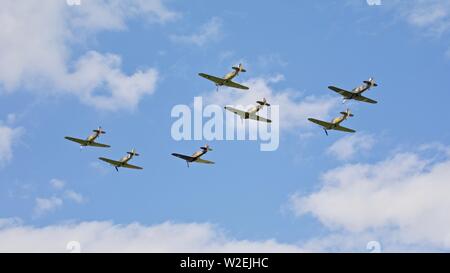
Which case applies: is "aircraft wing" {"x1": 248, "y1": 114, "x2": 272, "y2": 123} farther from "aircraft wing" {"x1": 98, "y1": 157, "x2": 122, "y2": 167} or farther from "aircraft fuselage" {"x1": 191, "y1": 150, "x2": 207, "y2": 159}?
"aircraft wing" {"x1": 98, "y1": 157, "x2": 122, "y2": 167}

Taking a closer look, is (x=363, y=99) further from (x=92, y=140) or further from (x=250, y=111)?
(x=92, y=140)

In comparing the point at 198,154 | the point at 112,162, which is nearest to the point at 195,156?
the point at 198,154

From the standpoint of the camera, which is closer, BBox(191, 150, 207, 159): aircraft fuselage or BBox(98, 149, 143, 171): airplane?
BBox(191, 150, 207, 159): aircraft fuselage

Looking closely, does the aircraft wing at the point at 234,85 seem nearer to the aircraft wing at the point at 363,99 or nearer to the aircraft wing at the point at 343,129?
the aircraft wing at the point at 343,129

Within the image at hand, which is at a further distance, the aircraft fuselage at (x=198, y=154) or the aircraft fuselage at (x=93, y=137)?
the aircraft fuselage at (x=93, y=137)

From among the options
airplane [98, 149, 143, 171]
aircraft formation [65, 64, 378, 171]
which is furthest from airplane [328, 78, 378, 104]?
airplane [98, 149, 143, 171]

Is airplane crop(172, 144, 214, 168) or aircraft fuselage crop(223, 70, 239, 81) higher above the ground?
aircraft fuselage crop(223, 70, 239, 81)

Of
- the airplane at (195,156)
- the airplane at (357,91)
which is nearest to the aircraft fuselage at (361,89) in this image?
the airplane at (357,91)

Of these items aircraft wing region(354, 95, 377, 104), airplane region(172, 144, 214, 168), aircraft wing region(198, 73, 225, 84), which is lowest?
airplane region(172, 144, 214, 168)

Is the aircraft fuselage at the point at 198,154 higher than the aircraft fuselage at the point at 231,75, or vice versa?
the aircraft fuselage at the point at 231,75

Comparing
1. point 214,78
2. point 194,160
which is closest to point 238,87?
point 214,78
